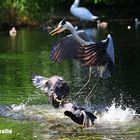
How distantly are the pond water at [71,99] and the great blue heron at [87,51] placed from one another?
99 centimetres

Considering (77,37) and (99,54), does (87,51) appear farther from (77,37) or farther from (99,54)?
(77,37)

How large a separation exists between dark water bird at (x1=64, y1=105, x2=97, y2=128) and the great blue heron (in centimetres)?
145

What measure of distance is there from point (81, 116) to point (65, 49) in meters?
2.52

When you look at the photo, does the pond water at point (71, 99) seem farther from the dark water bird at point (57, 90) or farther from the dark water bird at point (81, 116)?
the dark water bird at point (57, 90)

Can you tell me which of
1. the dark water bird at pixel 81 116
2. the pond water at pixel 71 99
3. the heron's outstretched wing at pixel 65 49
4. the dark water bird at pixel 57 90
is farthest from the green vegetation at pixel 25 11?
the dark water bird at pixel 81 116

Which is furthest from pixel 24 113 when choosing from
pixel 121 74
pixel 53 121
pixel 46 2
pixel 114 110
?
pixel 46 2

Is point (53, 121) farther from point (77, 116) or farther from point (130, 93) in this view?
point (130, 93)

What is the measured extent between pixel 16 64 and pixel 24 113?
30.7 feet

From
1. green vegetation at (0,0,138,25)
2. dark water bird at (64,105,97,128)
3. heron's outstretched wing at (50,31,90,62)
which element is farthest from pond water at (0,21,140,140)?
green vegetation at (0,0,138,25)

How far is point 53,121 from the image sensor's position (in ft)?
Result: 41.4

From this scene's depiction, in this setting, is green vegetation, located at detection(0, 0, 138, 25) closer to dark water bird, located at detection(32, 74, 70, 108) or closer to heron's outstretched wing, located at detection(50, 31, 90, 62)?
heron's outstretched wing, located at detection(50, 31, 90, 62)

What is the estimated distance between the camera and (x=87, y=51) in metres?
12.9

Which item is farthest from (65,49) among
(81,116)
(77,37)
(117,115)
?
(81,116)

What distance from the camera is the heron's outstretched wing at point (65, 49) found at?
13773mm
